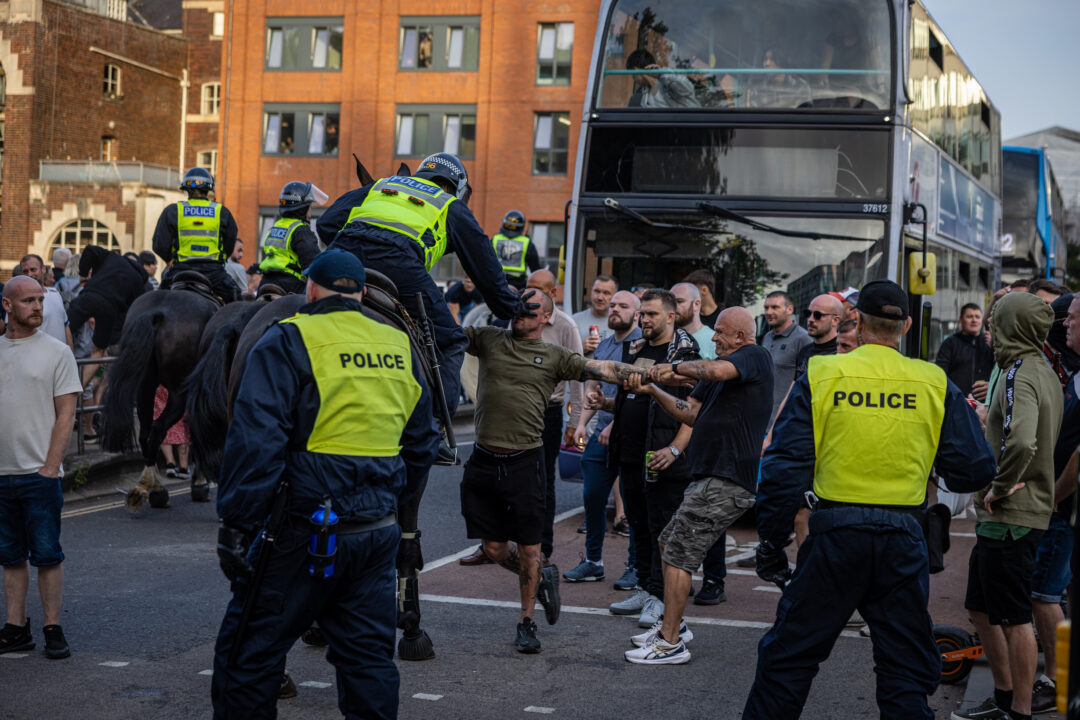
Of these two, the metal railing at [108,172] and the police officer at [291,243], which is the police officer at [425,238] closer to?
the police officer at [291,243]

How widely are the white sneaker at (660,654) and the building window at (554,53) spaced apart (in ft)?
123

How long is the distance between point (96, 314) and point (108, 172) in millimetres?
34290

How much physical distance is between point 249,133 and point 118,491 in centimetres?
3629

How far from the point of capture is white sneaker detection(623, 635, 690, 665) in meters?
6.73

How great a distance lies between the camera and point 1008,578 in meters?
5.56

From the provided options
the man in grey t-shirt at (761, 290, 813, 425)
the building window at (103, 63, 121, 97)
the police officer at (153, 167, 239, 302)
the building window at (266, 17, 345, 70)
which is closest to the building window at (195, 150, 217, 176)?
the building window at (103, 63, 121, 97)

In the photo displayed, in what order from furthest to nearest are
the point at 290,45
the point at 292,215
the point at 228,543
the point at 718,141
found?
the point at 290,45, the point at 718,141, the point at 292,215, the point at 228,543

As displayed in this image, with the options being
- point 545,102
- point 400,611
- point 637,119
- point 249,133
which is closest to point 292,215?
point 637,119

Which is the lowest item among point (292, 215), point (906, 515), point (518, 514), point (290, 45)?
point (518, 514)

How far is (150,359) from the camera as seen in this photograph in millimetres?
Result: 10734

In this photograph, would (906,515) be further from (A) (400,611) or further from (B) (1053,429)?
(A) (400,611)

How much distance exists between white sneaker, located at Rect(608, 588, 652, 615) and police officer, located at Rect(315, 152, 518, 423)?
6.37 feet

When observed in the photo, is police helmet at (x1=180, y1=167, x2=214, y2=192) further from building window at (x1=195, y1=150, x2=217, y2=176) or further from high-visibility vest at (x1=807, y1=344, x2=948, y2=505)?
building window at (x1=195, y1=150, x2=217, y2=176)

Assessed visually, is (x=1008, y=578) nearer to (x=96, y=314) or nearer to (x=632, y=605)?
(x=632, y=605)
